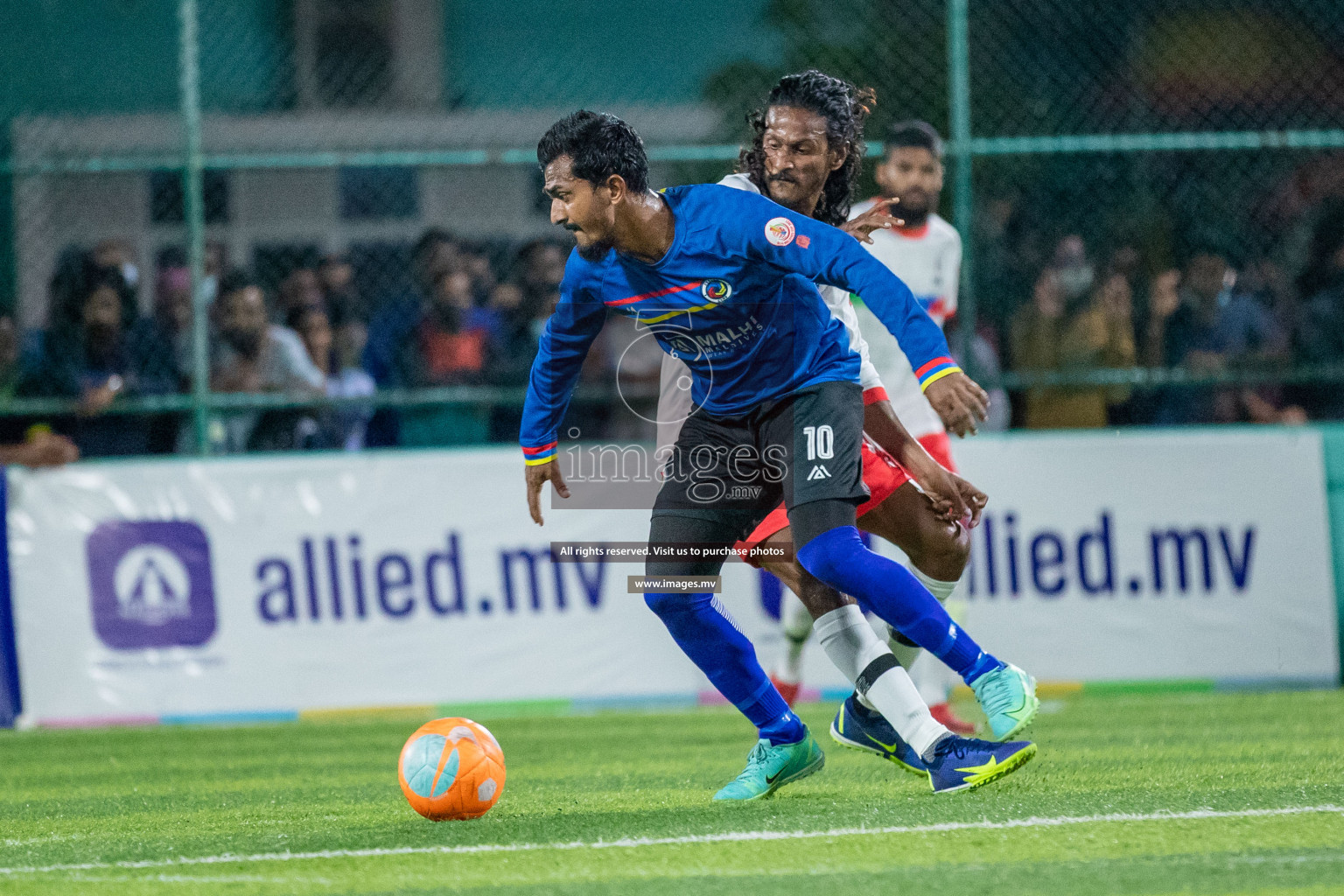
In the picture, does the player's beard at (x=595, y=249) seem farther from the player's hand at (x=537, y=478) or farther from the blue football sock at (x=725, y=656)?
the blue football sock at (x=725, y=656)

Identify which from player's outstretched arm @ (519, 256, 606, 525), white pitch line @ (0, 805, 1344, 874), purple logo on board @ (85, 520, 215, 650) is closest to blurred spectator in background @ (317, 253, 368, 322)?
purple logo on board @ (85, 520, 215, 650)

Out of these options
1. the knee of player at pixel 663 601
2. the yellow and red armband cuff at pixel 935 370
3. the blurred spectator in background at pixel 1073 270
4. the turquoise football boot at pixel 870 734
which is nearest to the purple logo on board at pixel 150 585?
the knee of player at pixel 663 601

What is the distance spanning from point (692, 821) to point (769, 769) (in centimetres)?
52

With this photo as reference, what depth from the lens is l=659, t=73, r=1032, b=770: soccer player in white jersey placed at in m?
5.16

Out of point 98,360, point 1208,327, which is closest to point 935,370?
point 1208,327

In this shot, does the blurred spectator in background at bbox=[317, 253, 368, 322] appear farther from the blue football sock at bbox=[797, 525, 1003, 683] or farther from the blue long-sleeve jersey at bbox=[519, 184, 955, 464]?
the blue football sock at bbox=[797, 525, 1003, 683]

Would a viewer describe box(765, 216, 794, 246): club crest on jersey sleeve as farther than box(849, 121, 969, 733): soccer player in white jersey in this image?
No

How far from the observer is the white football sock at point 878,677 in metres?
4.53

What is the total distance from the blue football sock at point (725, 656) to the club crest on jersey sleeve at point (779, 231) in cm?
106

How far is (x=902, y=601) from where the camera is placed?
4.47 meters

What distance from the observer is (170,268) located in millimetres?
9445

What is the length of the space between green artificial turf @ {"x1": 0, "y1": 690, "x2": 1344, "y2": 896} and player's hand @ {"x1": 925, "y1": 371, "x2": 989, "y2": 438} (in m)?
0.98

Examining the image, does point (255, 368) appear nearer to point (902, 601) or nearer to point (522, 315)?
point (522, 315)

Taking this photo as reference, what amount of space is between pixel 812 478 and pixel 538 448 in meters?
0.97
